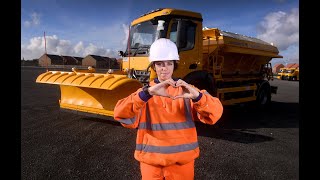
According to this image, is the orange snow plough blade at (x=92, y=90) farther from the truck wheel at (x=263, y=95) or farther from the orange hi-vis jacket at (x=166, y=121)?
the truck wheel at (x=263, y=95)

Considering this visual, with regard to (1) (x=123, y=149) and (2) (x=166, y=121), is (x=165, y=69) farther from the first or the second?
(1) (x=123, y=149)

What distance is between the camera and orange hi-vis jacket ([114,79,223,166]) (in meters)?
1.84

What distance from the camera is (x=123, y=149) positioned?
4.94 meters

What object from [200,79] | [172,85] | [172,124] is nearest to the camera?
[172,85]

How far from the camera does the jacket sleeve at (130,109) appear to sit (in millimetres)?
1810

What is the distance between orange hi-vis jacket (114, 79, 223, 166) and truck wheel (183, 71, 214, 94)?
4549 mm

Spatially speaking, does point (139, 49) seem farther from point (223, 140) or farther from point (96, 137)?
point (223, 140)

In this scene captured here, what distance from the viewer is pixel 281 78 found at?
3450 centimetres

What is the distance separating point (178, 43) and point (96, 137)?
112 inches

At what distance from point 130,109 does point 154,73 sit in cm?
433

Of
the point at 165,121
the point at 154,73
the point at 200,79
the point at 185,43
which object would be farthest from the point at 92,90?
the point at 165,121

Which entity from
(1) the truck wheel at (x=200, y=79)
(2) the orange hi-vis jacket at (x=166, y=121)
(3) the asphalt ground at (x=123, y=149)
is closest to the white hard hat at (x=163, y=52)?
(2) the orange hi-vis jacket at (x=166, y=121)

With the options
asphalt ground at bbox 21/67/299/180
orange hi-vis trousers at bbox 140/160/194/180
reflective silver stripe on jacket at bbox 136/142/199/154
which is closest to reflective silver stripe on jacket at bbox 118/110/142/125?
reflective silver stripe on jacket at bbox 136/142/199/154

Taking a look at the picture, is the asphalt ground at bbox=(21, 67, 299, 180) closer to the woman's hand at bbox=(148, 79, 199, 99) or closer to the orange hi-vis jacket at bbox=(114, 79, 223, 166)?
the orange hi-vis jacket at bbox=(114, 79, 223, 166)
